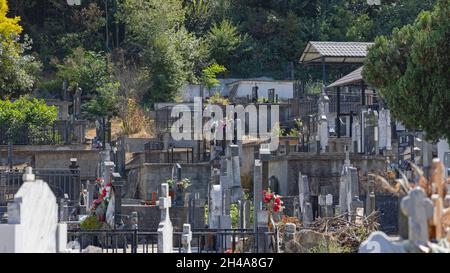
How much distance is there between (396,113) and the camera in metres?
24.7

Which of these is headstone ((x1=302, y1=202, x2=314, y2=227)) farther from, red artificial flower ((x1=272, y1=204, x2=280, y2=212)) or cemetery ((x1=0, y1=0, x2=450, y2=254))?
red artificial flower ((x1=272, y1=204, x2=280, y2=212))

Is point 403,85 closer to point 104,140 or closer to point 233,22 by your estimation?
point 104,140

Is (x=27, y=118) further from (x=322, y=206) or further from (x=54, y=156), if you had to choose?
(x=322, y=206)

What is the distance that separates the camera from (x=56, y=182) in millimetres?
31188

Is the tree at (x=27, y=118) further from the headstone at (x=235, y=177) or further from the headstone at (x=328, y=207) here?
the headstone at (x=328, y=207)

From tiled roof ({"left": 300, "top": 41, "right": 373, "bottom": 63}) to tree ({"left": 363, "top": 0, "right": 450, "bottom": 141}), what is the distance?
48.4ft

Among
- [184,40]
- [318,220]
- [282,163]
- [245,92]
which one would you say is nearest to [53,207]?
[318,220]

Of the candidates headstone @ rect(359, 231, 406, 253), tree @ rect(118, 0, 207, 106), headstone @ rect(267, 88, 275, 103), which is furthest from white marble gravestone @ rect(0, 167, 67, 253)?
tree @ rect(118, 0, 207, 106)

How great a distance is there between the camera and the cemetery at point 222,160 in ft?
44.7

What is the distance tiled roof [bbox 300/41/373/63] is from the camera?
1583 inches

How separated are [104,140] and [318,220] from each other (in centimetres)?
1757

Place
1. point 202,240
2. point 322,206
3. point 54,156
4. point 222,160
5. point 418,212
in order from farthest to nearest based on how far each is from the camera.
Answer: point 54,156
point 222,160
point 322,206
point 202,240
point 418,212

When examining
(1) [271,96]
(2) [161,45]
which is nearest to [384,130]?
(1) [271,96]

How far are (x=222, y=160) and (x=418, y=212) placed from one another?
17427 mm
